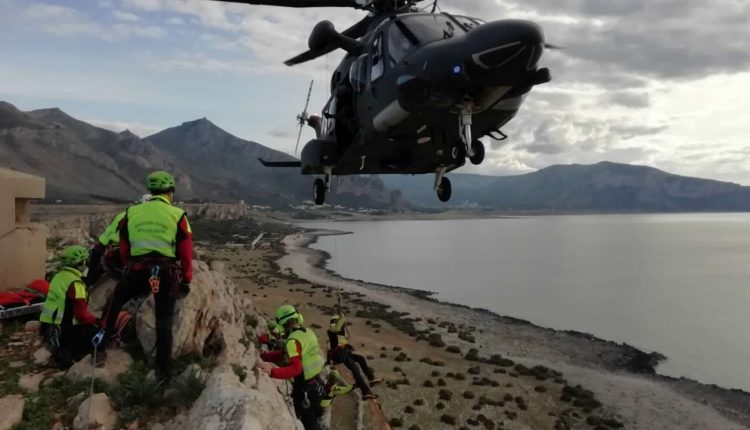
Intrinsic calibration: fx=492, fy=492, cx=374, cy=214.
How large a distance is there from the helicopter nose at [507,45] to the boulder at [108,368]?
643 cm

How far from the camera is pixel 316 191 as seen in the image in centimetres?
1309

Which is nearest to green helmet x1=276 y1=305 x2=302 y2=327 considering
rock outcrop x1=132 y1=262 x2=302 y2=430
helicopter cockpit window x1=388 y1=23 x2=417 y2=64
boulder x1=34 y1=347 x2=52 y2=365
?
rock outcrop x1=132 y1=262 x2=302 y2=430

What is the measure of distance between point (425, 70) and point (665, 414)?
26795mm

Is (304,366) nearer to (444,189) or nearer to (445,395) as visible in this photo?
(444,189)

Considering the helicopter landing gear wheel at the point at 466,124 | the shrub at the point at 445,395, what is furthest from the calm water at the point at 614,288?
the helicopter landing gear wheel at the point at 466,124

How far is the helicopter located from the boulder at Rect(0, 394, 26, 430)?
6.51 m

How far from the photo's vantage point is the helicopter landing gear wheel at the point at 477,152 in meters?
8.89

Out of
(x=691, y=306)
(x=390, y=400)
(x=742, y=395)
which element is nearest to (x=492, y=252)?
(x=691, y=306)

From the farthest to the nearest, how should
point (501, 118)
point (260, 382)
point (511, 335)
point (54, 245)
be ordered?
point (511, 335) → point (54, 245) → point (501, 118) → point (260, 382)

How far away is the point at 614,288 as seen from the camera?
68750 millimetres

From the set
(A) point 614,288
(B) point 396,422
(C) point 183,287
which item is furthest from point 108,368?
(A) point 614,288

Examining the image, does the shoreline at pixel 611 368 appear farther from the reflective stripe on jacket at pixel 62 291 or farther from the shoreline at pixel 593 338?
the reflective stripe on jacket at pixel 62 291

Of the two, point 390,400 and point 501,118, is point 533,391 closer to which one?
point 390,400

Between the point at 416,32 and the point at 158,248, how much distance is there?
5525 mm
